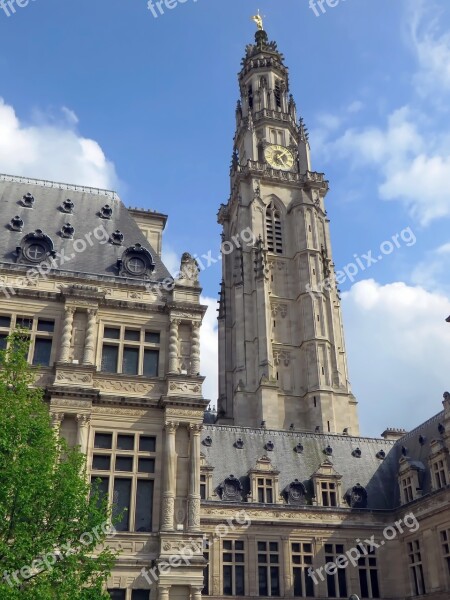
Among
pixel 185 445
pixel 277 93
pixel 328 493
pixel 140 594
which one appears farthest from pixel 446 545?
pixel 277 93

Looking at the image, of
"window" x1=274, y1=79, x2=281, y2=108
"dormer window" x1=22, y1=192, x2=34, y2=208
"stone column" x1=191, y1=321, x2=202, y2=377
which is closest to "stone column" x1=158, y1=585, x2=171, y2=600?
"stone column" x1=191, y1=321, x2=202, y2=377

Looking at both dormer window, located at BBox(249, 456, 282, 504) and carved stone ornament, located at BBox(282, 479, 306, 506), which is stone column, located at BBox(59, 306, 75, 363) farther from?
carved stone ornament, located at BBox(282, 479, 306, 506)

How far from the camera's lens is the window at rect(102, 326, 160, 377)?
31406mm

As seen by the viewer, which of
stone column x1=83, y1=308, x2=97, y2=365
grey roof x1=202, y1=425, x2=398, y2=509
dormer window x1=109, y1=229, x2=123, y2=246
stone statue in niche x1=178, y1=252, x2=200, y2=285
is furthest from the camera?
grey roof x1=202, y1=425, x2=398, y2=509

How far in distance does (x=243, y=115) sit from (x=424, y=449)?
62270 millimetres

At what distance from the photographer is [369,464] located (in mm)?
48500

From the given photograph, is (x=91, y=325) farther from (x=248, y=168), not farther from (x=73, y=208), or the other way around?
(x=248, y=168)

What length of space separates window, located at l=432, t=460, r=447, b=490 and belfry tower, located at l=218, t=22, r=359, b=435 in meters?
22.2

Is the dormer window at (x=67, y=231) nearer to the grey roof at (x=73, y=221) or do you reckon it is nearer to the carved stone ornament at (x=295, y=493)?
the grey roof at (x=73, y=221)

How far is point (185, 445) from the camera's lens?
98.0 ft

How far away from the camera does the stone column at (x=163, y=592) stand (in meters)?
26.5

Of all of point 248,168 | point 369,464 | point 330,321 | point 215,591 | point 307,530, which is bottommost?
point 215,591

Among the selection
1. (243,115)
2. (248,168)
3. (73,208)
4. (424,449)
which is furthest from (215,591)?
(243,115)

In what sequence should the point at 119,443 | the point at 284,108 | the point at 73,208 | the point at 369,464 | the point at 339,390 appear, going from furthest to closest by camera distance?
the point at 284,108
the point at 339,390
the point at 369,464
the point at 73,208
the point at 119,443
